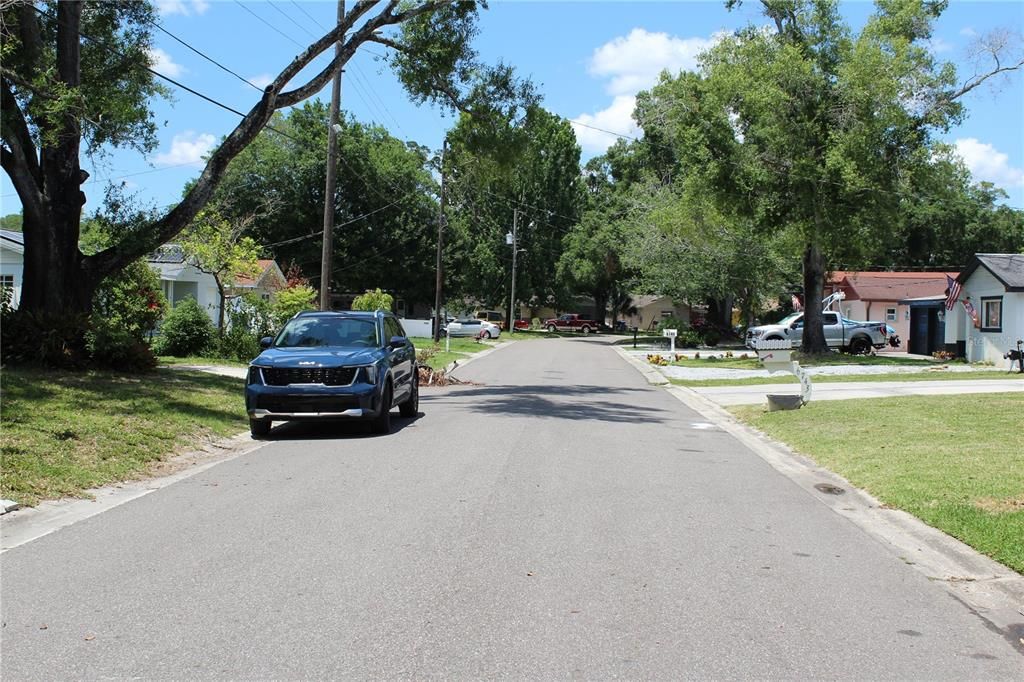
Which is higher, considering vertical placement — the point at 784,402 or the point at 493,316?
the point at 493,316

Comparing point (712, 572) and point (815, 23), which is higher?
point (815, 23)

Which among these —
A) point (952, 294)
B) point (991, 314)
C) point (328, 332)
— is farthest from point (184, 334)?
point (952, 294)

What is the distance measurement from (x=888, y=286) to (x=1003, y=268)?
2272cm

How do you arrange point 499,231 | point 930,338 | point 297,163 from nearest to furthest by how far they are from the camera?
point 930,338 < point 297,163 < point 499,231

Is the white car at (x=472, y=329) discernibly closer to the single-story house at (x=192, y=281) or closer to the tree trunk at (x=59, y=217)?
the single-story house at (x=192, y=281)

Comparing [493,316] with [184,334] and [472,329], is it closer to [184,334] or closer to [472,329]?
[472,329]

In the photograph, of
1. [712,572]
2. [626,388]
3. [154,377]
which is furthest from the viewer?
[626,388]

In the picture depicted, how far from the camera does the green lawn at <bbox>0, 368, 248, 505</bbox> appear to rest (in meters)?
8.48

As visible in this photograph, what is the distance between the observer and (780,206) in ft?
96.0

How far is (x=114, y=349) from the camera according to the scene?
15922 millimetres

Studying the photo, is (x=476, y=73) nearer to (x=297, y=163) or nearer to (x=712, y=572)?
(x=712, y=572)

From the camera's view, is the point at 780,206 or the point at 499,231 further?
the point at 499,231

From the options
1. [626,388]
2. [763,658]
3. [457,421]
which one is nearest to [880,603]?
[763,658]

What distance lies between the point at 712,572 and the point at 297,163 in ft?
189
